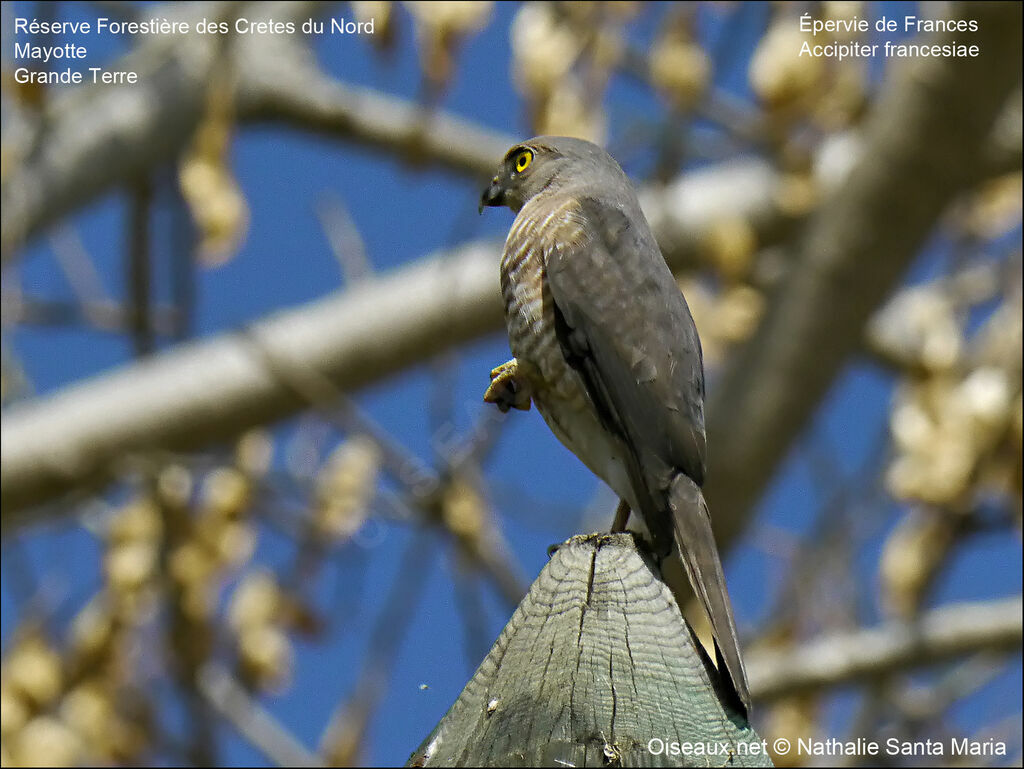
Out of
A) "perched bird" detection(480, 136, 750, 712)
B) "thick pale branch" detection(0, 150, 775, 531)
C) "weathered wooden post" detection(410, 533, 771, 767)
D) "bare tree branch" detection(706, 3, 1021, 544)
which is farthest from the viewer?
"thick pale branch" detection(0, 150, 775, 531)

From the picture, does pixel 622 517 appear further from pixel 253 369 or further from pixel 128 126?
pixel 128 126

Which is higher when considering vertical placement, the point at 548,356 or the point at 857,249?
the point at 857,249

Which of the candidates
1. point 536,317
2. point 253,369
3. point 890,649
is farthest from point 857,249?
point 253,369

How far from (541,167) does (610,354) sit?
2.60 ft

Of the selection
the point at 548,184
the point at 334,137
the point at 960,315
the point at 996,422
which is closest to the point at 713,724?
the point at 548,184

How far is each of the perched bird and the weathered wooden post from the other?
472 mm

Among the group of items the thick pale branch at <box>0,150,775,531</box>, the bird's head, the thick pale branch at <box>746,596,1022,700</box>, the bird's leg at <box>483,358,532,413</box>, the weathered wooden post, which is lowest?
the weathered wooden post

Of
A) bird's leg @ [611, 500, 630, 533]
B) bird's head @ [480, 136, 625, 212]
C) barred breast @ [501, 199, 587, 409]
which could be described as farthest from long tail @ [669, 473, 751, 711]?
bird's head @ [480, 136, 625, 212]

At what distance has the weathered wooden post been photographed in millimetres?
1510

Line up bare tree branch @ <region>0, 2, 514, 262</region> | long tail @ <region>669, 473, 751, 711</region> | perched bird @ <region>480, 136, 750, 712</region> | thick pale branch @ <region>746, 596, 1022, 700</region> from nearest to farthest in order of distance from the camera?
1. long tail @ <region>669, 473, 751, 711</region>
2. perched bird @ <region>480, 136, 750, 712</region>
3. thick pale branch @ <region>746, 596, 1022, 700</region>
4. bare tree branch @ <region>0, 2, 514, 262</region>

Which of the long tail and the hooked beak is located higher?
the hooked beak

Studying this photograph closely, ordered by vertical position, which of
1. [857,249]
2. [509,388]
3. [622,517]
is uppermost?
[857,249]

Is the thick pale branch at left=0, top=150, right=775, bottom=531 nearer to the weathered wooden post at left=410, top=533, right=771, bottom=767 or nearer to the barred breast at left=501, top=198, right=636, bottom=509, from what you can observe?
the barred breast at left=501, top=198, right=636, bottom=509

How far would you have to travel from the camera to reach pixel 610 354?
2.60 m
